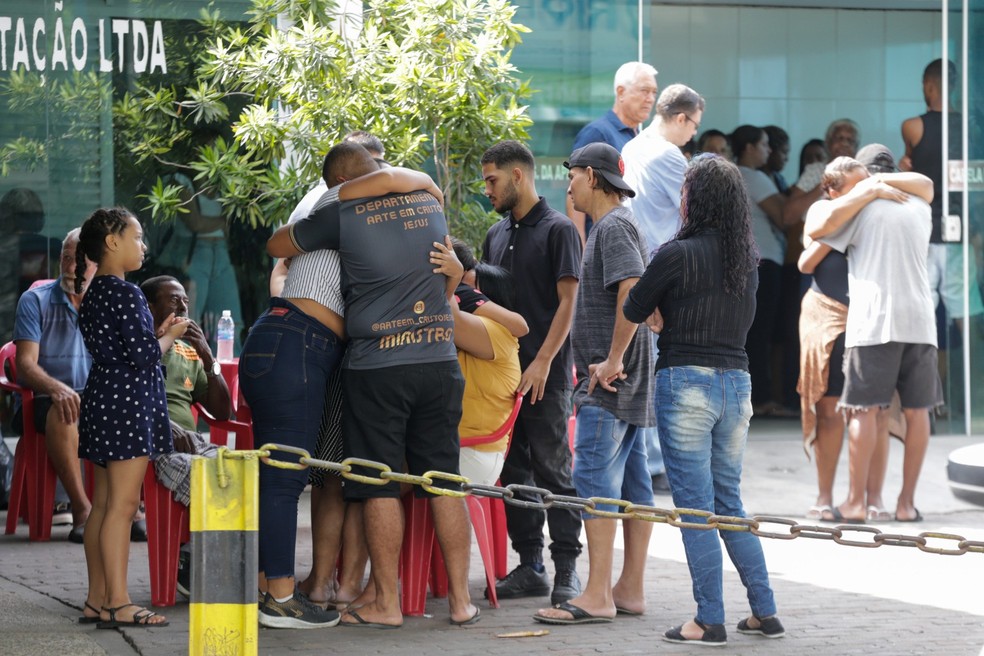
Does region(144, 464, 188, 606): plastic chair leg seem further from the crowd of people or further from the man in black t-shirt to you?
the man in black t-shirt

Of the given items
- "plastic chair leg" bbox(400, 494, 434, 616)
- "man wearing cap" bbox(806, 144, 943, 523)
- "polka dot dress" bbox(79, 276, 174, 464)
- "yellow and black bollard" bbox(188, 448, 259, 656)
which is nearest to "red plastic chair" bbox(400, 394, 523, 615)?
"plastic chair leg" bbox(400, 494, 434, 616)

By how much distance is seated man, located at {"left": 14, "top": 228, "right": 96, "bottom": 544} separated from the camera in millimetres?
8102

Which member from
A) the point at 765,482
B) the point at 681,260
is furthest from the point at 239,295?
the point at 681,260

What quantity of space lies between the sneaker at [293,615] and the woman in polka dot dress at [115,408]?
413 millimetres

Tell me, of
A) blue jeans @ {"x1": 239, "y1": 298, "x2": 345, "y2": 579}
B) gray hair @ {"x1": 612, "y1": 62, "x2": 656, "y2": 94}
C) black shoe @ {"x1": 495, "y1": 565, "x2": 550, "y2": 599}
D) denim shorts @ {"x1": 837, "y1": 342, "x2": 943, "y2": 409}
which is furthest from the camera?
gray hair @ {"x1": 612, "y1": 62, "x2": 656, "y2": 94}

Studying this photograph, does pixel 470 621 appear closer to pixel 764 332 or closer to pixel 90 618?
pixel 90 618

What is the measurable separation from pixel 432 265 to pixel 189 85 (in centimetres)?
499

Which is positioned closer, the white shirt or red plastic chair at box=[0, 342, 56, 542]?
red plastic chair at box=[0, 342, 56, 542]

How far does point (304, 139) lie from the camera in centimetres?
863

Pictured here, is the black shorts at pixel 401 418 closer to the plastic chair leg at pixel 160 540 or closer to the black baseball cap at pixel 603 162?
the plastic chair leg at pixel 160 540

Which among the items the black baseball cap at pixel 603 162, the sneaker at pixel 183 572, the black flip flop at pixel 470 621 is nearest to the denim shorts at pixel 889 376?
the black baseball cap at pixel 603 162

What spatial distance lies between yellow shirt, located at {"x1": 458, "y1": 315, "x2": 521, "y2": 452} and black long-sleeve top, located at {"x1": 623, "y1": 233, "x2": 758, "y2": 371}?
2.56ft

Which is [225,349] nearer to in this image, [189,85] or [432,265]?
[189,85]

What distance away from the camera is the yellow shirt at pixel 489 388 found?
21.2ft
